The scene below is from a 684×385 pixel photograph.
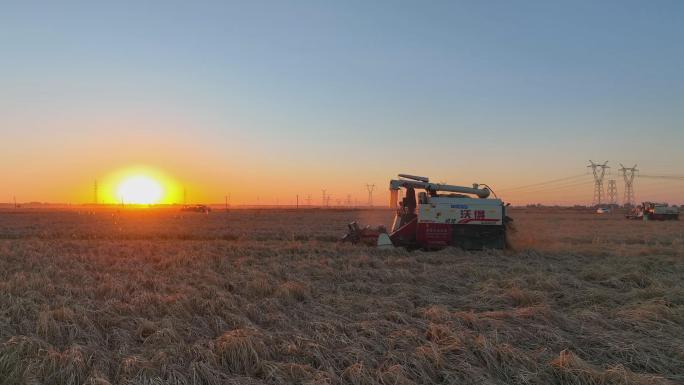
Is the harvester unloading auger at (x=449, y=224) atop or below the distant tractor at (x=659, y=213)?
atop

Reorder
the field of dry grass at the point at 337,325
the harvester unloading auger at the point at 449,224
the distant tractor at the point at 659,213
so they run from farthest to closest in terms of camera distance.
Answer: the distant tractor at the point at 659,213 < the harvester unloading auger at the point at 449,224 < the field of dry grass at the point at 337,325

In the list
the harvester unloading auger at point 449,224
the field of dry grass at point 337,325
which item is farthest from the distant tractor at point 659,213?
the field of dry grass at point 337,325

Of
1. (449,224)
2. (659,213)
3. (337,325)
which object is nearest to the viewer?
(337,325)

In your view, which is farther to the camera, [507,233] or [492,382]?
[507,233]

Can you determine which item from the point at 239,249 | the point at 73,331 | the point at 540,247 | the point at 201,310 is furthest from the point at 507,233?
the point at 73,331

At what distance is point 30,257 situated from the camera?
1468 centimetres

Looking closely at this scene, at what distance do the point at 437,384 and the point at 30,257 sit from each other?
46.4ft

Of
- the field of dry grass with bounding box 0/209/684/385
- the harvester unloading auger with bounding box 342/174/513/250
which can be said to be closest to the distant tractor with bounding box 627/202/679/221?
the harvester unloading auger with bounding box 342/174/513/250

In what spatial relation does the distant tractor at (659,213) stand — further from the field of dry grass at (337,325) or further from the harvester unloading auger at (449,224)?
the field of dry grass at (337,325)

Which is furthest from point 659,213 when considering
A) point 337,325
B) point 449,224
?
point 337,325

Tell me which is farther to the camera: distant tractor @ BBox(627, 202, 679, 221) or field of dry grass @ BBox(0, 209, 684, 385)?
distant tractor @ BBox(627, 202, 679, 221)

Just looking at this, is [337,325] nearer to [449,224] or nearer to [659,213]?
[449,224]

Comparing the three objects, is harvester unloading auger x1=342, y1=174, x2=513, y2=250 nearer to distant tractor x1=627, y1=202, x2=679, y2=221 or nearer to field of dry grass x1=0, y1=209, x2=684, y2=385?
field of dry grass x1=0, y1=209, x2=684, y2=385

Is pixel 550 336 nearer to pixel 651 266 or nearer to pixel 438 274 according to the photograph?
pixel 438 274
